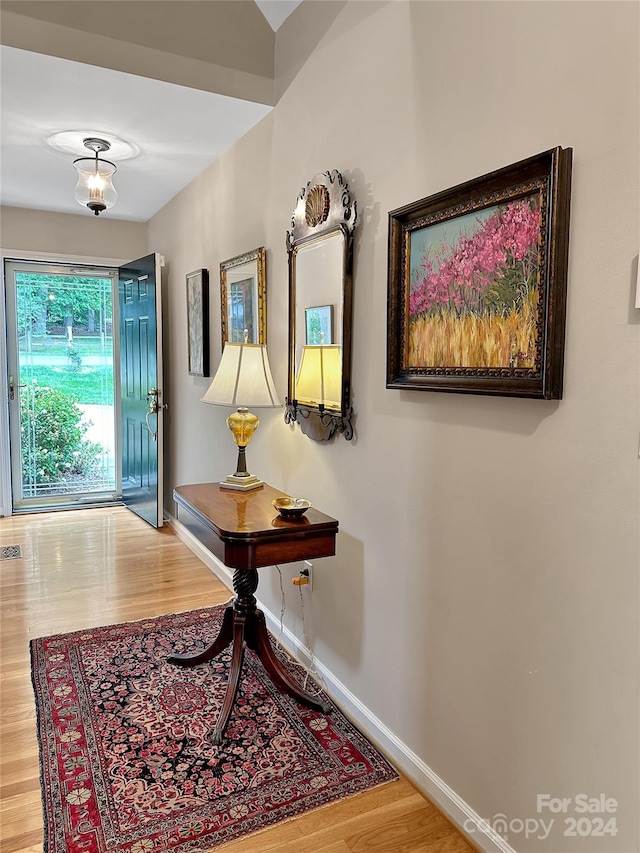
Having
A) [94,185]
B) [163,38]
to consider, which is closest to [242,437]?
[163,38]

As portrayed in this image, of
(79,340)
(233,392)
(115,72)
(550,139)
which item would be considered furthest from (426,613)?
(79,340)

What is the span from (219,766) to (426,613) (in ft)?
2.76

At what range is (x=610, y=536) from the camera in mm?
1254

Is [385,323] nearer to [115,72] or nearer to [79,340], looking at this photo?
[115,72]

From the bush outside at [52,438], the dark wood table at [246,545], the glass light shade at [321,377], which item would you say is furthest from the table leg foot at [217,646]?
the bush outside at [52,438]

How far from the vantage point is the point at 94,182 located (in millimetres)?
3326

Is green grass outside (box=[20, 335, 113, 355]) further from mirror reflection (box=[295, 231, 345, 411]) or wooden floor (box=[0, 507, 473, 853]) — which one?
mirror reflection (box=[295, 231, 345, 411])

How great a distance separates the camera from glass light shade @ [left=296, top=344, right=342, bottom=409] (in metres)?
2.24

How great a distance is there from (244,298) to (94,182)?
112cm

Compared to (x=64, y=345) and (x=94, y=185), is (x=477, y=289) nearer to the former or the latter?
(x=94, y=185)

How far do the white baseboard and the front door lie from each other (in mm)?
2165

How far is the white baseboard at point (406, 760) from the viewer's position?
1614 millimetres

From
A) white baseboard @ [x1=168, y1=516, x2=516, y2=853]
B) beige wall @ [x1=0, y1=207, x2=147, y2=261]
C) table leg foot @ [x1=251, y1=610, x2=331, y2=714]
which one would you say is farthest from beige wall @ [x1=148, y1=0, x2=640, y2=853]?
beige wall @ [x1=0, y1=207, x2=147, y2=261]

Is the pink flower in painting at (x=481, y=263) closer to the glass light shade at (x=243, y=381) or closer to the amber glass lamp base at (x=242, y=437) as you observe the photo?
the glass light shade at (x=243, y=381)
